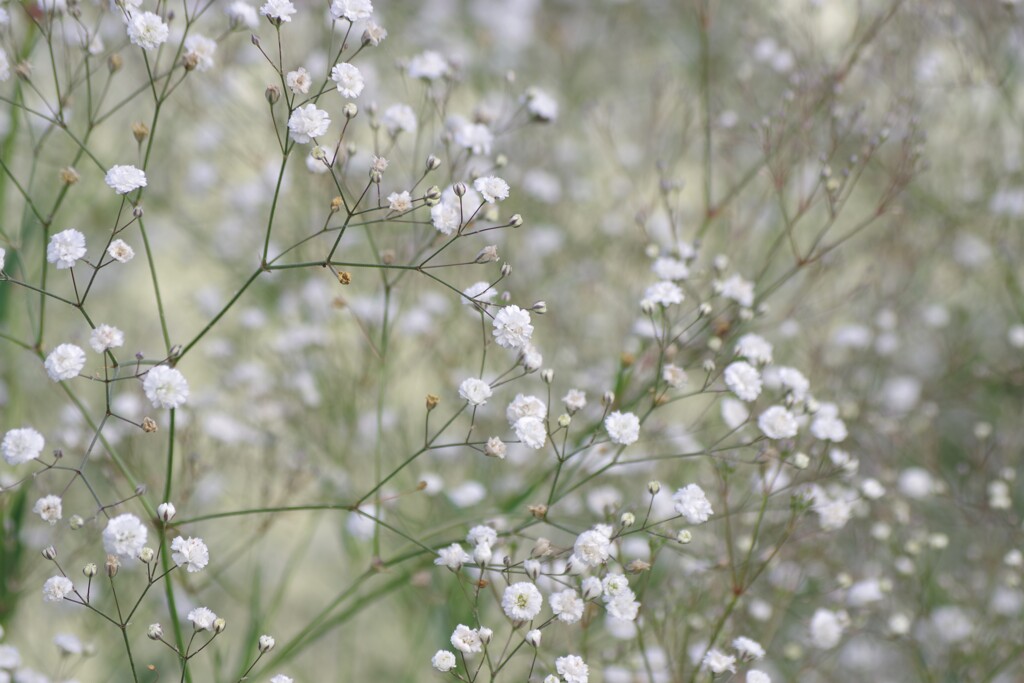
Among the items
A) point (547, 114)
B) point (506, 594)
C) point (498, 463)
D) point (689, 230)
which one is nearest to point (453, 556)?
point (506, 594)

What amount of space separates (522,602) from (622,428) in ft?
0.91

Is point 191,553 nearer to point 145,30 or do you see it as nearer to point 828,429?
point 145,30

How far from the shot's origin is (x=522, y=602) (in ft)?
4.22

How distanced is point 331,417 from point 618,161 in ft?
3.17

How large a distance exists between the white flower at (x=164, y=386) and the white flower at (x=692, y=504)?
69cm

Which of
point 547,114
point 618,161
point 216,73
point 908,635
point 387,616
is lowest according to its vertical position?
point 908,635

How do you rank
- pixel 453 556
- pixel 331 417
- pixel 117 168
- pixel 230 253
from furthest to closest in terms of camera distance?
pixel 230 253
pixel 331 417
pixel 453 556
pixel 117 168

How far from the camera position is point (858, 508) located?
187 cm

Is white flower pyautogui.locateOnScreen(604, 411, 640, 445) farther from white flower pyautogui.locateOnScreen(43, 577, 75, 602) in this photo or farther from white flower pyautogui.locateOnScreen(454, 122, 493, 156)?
white flower pyautogui.locateOnScreen(43, 577, 75, 602)

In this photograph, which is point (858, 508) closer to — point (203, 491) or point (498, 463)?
Result: point (498, 463)

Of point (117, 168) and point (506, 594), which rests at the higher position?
point (117, 168)

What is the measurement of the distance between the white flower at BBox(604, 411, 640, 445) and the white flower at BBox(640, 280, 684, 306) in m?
0.24

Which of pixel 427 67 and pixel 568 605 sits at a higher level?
pixel 427 67

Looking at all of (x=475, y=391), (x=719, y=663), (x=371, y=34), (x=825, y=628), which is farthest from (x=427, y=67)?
(x=825, y=628)
